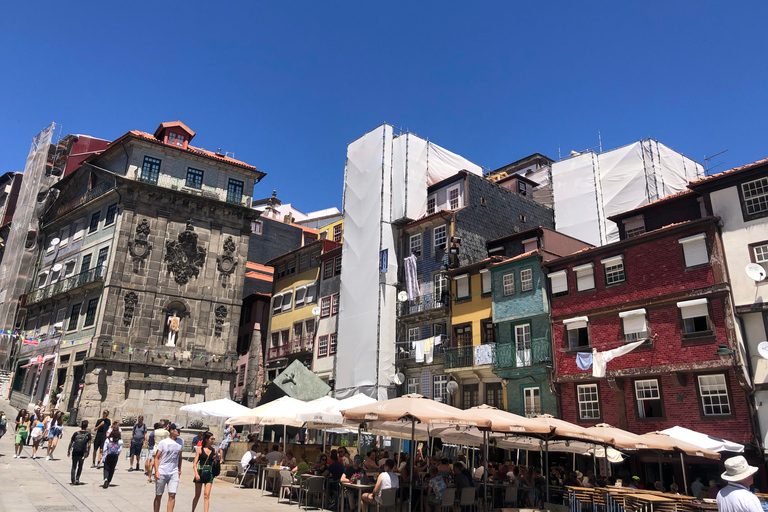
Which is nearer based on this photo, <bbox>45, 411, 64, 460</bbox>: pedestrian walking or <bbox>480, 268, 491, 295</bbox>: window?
<bbox>45, 411, 64, 460</bbox>: pedestrian walking

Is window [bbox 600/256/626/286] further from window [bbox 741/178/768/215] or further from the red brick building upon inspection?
window [bbox 741/178/768/215]

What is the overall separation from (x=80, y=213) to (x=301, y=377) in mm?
31018

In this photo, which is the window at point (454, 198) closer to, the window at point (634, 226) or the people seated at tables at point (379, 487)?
the window at point (634, 226)

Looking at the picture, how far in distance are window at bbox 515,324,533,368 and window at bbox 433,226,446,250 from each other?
7.85m

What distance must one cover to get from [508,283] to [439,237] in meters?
6.59

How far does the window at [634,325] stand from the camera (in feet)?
79.9

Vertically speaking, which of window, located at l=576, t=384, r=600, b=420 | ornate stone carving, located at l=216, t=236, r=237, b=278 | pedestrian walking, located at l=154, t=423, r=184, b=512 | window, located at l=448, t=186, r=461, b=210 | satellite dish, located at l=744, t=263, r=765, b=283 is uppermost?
window, located at l=448, t=186, r=461, b=210

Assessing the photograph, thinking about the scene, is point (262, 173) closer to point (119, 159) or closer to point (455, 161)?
point (119, 159)

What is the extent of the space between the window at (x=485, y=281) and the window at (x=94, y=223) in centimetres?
3061

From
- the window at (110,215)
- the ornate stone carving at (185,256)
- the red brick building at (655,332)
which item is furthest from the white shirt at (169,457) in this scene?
the window at (110,215)

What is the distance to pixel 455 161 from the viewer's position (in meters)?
43.2

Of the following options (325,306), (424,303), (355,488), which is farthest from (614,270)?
(325,306)

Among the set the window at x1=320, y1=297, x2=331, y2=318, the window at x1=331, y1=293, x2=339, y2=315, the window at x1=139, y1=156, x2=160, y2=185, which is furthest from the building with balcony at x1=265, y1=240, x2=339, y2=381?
the window at x1=139, y1=156, x2=160, y2=185

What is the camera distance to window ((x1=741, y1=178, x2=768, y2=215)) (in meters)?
22.4
